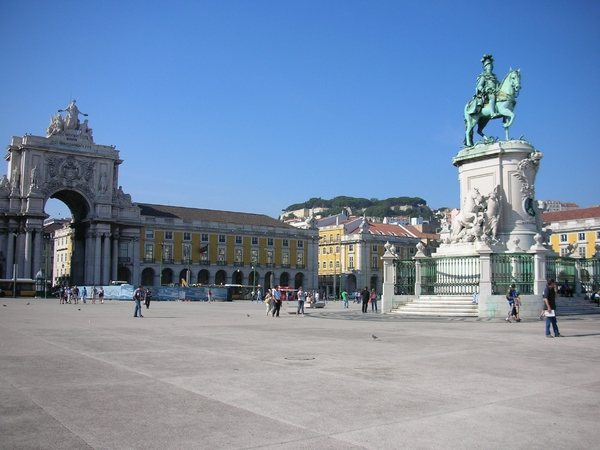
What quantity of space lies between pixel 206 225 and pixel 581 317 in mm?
73628

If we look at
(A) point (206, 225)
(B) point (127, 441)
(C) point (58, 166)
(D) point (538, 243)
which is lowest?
(B) point (127, 441)

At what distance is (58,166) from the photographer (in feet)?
270

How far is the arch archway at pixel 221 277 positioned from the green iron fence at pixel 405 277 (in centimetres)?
6713

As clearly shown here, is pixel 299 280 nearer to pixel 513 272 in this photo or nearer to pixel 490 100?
pixel 490 100

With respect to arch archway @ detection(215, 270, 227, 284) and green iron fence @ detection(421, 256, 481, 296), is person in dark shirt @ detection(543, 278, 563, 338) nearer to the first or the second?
green iron fence @ detection(421, 256, 481, 296)

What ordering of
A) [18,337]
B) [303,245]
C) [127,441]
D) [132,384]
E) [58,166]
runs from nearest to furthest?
[127,441] < [132,384] < [18,337] < [58,166] < [303,245]

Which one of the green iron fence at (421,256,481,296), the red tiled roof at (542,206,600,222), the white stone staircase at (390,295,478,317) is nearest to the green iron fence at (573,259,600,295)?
the green iron fence at (421,256,481,296)

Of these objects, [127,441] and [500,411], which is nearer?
[127,441]

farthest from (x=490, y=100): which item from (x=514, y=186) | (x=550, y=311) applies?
(x=550, y=311)

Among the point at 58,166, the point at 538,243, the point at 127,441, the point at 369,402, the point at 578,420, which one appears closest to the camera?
the point at 127,441

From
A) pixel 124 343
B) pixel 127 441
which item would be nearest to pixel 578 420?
pixel 127 441

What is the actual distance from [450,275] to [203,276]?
229ft

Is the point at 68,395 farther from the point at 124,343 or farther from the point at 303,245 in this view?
the point at 303,245

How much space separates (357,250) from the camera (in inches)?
3979
